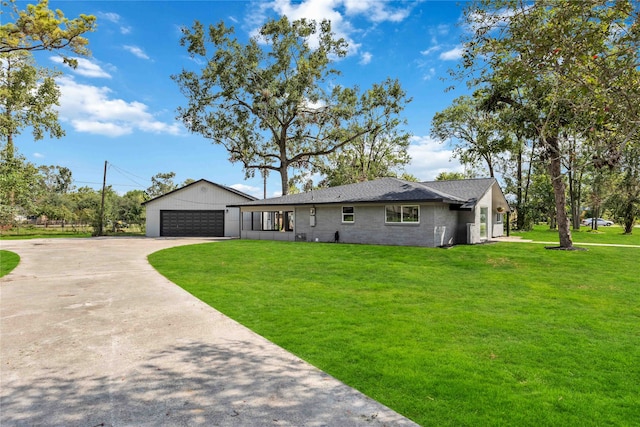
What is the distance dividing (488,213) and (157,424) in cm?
2426

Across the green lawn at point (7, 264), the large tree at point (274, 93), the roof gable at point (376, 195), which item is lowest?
the green lawn at point (7, 264)

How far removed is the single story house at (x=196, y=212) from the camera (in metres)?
31.2

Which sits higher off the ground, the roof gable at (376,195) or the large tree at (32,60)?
the large tree at (32,60)

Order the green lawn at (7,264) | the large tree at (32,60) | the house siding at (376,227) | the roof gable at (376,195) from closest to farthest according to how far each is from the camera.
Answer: the green lawn at (7,264) → the large tree at (32,60) → the house siding at (376,227) → the roof gable at (376,195)

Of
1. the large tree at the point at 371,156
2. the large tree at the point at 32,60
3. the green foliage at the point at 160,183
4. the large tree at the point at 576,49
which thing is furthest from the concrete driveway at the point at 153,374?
the green foliage at the point at 160,183

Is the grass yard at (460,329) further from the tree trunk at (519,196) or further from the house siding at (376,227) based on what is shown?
the tree trunk at (519,196)

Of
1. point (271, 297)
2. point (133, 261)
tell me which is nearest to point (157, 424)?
point (271, 297)

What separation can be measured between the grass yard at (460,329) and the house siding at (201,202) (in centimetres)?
1822

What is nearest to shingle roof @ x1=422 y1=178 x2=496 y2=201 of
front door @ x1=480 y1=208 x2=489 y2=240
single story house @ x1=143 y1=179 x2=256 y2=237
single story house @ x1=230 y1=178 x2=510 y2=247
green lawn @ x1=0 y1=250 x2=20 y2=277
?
single story house @ x1=230 y1=178 x2=510 y2=247

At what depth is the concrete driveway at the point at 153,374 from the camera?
311 centimetres

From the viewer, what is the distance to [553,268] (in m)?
12.3

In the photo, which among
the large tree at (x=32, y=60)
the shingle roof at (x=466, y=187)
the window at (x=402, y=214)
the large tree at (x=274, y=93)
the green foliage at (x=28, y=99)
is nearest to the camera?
the large tree at (x=32, y=60)

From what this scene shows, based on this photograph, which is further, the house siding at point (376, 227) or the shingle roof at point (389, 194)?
the shingle roof at point (389, 194)

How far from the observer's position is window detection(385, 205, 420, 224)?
732 inches
